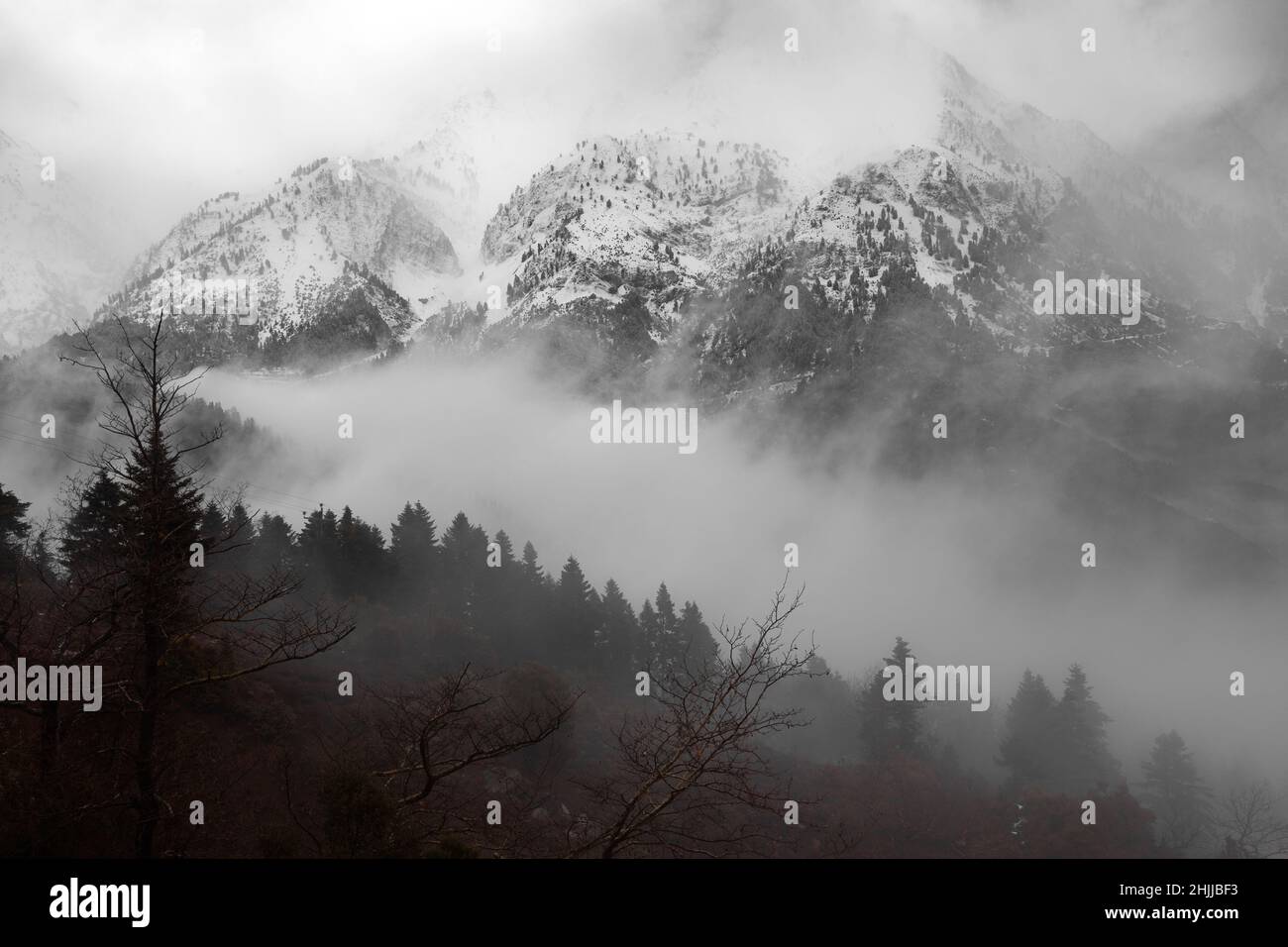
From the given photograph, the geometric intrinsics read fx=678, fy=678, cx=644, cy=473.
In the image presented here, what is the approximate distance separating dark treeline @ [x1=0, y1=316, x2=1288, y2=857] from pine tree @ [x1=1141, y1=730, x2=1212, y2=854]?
0.97ft

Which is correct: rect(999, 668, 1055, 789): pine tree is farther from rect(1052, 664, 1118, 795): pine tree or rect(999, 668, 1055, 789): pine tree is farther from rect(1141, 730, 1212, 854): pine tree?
rect(1141, 730, 1212, 854): pine tree

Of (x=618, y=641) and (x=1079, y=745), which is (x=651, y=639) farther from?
(x=1079, y=745)

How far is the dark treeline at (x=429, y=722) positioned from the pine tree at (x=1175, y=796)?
296mm

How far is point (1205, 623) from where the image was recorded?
167875 millimetres

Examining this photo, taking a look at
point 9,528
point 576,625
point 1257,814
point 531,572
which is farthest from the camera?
point 531,572

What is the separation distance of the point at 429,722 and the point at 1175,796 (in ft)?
233

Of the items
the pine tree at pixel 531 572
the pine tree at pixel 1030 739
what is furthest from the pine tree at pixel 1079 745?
the pine tree at pixel 531 572

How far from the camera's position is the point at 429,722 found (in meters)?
8.32

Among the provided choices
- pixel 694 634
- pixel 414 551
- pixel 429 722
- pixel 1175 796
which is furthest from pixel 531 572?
pixel 429 722

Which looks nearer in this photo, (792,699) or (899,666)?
(899,666)

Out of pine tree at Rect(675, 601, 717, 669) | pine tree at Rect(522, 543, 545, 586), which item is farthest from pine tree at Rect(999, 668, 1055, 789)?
pine tree at Rect(522, 543, 545, 586)

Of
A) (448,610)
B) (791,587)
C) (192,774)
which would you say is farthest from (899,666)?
(791,587)
